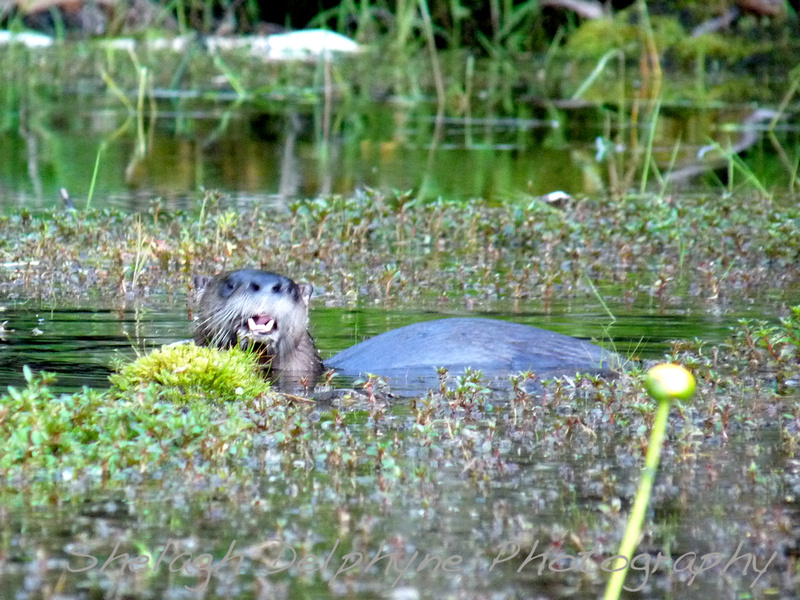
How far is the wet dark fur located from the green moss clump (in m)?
0.63

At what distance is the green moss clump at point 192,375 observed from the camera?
5.09m

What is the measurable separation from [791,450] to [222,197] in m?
6.35

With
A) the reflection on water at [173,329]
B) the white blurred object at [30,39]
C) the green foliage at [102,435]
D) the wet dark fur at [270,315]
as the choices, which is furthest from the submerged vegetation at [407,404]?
the white blurred object at [30,39]

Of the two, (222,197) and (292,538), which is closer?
(292,538)

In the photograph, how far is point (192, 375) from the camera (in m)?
5.12

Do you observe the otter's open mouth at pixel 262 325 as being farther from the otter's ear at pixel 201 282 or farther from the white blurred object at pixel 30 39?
the white blurred object at pixel 30 39

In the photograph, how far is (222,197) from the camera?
10188mm

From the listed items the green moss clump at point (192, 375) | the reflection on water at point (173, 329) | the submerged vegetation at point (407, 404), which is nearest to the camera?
the submerged vegetation at point (407, 404)

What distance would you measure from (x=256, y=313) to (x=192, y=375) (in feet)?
2.67

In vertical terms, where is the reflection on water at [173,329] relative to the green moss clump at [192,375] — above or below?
below

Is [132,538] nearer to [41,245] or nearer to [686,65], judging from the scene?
[41,245]

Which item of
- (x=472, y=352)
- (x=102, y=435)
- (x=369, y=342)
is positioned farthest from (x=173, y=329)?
(x=102, y=435)

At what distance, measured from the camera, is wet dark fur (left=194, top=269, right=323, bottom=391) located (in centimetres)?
588

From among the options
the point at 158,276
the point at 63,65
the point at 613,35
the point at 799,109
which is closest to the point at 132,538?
the point at 158,276
